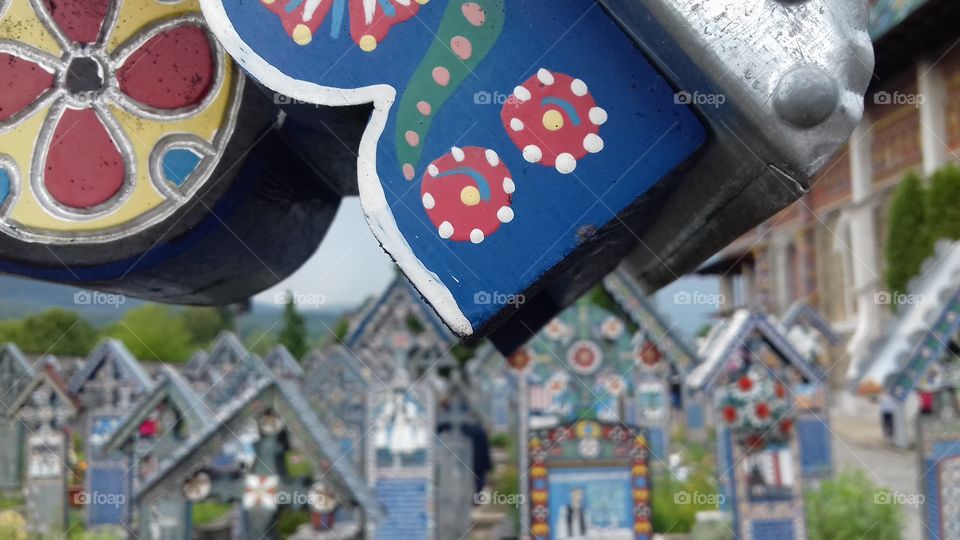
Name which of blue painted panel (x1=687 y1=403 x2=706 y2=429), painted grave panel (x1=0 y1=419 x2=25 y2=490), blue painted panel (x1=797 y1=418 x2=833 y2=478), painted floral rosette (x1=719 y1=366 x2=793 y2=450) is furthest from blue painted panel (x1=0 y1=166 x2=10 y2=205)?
blue painted panel (x1=687 y1=403 x2=706 y2=429)

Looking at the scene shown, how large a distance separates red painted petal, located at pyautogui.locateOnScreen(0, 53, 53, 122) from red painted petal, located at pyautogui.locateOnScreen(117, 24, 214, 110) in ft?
0.42

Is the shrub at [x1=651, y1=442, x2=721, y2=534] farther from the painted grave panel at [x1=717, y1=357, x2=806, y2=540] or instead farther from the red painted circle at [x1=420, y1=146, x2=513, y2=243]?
the red painted circle at [x1=420, y1=146, x2=513, y2=243]

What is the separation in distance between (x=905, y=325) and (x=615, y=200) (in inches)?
147

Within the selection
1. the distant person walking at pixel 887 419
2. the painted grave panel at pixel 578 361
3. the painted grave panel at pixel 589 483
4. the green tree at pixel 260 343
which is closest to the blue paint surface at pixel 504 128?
the green tree at pixel 260 343

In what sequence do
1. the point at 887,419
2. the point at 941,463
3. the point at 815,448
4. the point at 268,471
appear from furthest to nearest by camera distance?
the point at 887,419 < the point at 815,448 < the point at 941,463 < the point at 268,471

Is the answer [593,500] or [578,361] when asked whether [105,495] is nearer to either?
[578,361]

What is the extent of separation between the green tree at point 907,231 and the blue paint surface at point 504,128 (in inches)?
600

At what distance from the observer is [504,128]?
1258 mm

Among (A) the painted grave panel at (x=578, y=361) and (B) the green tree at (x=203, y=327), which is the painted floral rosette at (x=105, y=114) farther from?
(B) the green tree at (x=203, y=327)

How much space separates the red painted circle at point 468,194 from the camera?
1.25m

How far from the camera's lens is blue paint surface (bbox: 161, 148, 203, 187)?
148cm

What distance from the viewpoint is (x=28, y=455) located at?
23.1 ft

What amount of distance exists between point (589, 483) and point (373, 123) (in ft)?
13.7

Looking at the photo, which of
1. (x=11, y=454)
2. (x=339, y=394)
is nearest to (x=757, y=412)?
(x=339, y=394)
